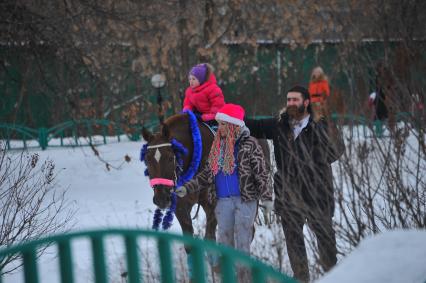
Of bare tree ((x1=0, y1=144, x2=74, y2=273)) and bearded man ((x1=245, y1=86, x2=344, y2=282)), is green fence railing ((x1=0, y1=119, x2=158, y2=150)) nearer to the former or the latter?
bare tree ((x1=0, y1=144, x2=74, y2=273))

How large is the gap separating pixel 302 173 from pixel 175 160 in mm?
1908

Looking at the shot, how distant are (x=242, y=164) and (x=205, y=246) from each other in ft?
14.0

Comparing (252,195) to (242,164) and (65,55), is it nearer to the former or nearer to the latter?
(242,164)

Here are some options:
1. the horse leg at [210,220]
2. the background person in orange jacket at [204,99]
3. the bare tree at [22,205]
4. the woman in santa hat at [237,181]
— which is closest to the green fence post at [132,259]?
the bare tree at [22,205]

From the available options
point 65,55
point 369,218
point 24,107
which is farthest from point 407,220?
point 24,107

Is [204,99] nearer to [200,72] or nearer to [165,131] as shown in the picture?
[200,72]

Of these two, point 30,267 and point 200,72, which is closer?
point 30,267

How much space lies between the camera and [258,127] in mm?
6809

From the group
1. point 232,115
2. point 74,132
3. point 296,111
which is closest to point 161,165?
point 232,115

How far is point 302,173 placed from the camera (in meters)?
5.45

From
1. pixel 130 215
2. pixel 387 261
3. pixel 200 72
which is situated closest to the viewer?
pixel 387 261

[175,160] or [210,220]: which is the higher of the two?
[175,160]

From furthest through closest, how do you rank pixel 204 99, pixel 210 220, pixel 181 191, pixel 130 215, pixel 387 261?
1. pixel 130 215
2. pixel 204 99
3. pixel 210 220
4. pixel 181 191
5. pixel 387 261

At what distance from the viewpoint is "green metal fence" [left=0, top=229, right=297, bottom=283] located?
6.59 ft
